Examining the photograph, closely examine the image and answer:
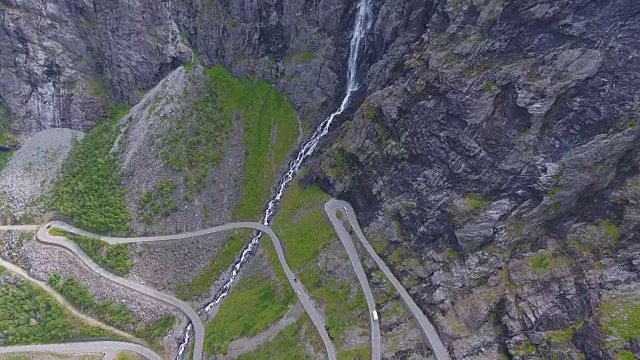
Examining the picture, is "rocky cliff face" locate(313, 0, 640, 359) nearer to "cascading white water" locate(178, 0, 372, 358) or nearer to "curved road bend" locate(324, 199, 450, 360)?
"curved road bend" locate(324, 199, 450, 360)

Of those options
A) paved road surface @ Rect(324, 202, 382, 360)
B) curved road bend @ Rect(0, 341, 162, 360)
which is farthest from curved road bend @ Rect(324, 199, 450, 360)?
curved road bend @ Rect(0, 341, 162, 360)

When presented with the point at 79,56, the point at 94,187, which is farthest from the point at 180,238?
the point at 79,56

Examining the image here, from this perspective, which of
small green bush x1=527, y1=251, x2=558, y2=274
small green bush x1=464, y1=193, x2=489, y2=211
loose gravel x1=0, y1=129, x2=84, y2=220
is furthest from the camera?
loose gravel x1=0, y1=129, x2=84, y2=220

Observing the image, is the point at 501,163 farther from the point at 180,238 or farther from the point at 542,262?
the point at 180,238

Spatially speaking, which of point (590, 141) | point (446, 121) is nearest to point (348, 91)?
point (446, 121)

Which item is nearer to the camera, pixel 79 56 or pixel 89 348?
pixel 89 348

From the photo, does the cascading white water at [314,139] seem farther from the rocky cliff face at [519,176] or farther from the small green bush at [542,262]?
the small green bush at [542,262]

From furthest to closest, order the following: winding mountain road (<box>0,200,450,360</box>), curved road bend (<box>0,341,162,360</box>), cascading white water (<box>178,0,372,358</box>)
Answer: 1. cascading white water (<box>178,0,372,358</box>)
2. curved road bend (<box>0,341,162,360</box>)
3. winding mountain road (<box>0,200,450,360</box>)

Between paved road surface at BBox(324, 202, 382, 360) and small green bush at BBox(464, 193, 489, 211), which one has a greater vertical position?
small green bush at BBox(464, 193, 489, 211)

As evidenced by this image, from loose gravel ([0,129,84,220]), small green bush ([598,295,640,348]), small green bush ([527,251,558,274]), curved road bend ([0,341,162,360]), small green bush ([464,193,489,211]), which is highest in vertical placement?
loose gravel ([0,129,84,220])
